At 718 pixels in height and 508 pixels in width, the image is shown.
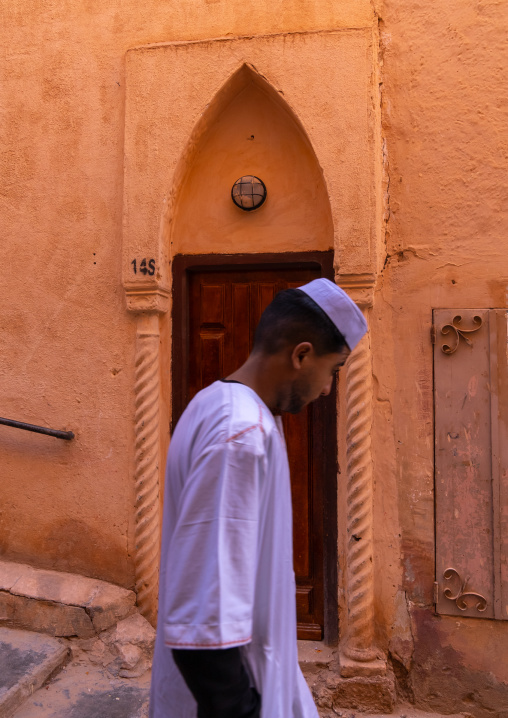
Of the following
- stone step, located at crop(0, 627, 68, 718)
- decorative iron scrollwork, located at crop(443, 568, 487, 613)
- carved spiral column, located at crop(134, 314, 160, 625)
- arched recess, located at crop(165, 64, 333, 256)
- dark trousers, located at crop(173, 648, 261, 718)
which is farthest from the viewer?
arched recess, located at crop(165, 64, 333, 256)

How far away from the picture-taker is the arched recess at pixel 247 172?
373 cm

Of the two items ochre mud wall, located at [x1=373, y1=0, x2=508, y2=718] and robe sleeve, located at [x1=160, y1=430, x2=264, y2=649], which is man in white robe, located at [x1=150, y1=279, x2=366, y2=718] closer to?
robe sleeve, located at [x1=160, y1=430, x2=264, y2=649]

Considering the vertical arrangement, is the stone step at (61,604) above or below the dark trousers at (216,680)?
below

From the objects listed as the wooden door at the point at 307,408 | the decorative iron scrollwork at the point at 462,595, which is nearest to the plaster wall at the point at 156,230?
the decorative iron scrollwork at the point at 462,595

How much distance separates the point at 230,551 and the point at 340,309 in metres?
0.57

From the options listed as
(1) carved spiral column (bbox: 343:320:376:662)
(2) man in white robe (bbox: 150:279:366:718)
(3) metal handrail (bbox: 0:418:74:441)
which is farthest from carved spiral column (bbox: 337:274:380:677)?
(2) man in white robe (bbox: 150:279:366:718)

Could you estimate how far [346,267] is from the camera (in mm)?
3441

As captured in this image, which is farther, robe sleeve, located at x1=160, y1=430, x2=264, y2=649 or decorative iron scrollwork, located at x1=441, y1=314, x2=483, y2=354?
decorative iron scrollwork, located at x1=441, y1=314, x2=483, y2=354

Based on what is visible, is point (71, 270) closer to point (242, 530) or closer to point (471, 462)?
point (471, 462)

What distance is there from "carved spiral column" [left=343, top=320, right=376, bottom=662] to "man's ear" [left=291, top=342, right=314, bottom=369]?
7.06 ft

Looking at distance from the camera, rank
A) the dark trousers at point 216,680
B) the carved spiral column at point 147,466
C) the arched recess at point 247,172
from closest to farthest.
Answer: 1. the dark trousers at point 216,680
2. the carved spiral column at point 147,466
3. the arched recess at point 247,172

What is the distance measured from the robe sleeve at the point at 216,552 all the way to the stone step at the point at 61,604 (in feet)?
8.70

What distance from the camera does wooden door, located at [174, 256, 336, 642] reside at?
3719 mm

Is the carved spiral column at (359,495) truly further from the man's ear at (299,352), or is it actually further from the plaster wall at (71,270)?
the man's ear at (299,352)
